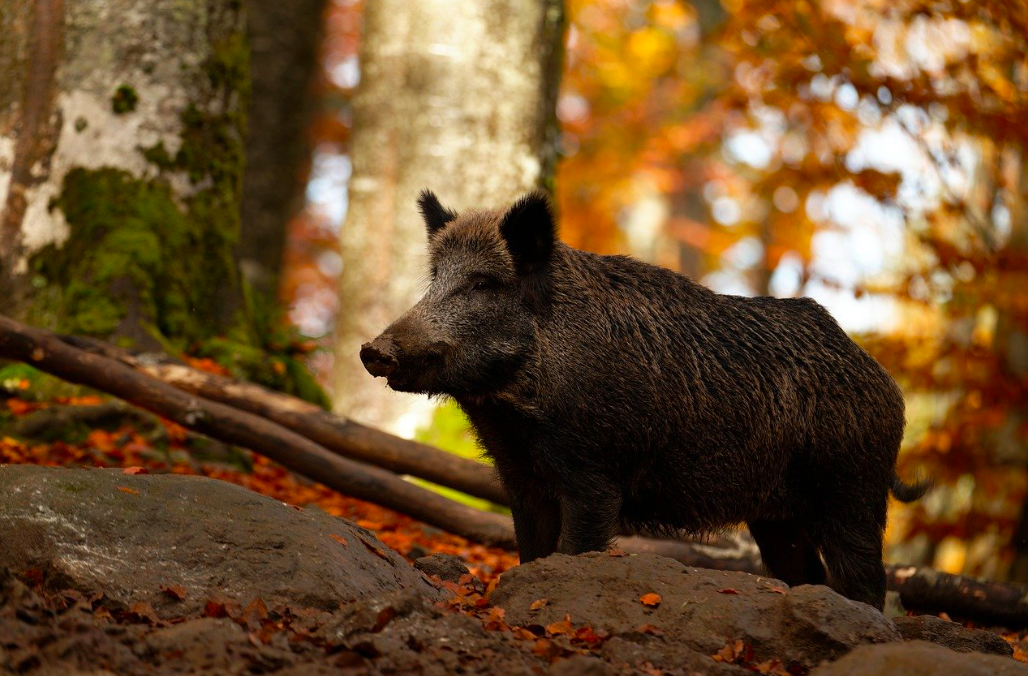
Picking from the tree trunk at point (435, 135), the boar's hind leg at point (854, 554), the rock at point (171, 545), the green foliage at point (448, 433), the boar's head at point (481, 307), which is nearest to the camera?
the rock at point (171, 545)

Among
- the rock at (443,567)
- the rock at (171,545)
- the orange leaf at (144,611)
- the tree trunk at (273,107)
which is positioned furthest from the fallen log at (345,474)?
the tree trunk at (273,107)

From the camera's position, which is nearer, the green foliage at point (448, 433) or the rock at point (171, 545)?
the rock at point (171, 545)

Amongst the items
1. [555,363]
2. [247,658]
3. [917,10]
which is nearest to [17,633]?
[247,658]

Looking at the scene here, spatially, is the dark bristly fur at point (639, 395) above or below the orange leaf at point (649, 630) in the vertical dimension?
above

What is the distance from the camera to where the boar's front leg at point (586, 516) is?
5043mm

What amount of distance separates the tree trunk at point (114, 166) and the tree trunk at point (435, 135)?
176 centimetres

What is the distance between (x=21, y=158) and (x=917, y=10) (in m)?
7.77

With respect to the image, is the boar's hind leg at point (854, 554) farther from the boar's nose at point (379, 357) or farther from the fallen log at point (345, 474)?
the boar's nose at point (379, 357)

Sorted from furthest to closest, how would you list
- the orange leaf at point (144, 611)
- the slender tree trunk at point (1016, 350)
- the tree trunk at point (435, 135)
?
the slender tree trunk at point (1016, 350) → the tree trunk at point (435, 135) → the orange leaf at point (144, 611)

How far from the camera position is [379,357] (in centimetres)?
488

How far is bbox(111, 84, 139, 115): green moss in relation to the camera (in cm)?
811

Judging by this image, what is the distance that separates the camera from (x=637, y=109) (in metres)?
25.8

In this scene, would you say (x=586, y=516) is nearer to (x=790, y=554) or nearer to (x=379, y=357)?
(x=379, y=357)

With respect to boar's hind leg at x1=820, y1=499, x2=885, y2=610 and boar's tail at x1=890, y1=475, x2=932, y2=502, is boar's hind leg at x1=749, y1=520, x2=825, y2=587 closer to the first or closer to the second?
boar's hind leg at x1=820, y1=499, x2=885, y2=610
